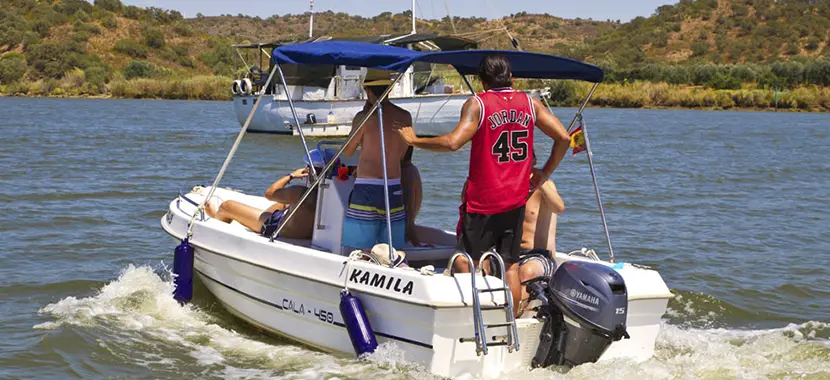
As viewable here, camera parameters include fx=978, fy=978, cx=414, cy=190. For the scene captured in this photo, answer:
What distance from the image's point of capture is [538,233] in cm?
638

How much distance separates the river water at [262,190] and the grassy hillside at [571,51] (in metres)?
28.6

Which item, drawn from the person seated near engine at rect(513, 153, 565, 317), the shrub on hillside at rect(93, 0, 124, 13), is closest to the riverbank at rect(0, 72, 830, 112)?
the shrub on hillside at rect(93, 0, 124, 13)

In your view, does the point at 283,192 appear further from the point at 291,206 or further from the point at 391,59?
the point at 391,59

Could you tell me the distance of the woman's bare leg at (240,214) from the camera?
7.89 m

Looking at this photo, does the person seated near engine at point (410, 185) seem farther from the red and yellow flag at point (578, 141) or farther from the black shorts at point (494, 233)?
the red and yellow flag at point (578, 141)

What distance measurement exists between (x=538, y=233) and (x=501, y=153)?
772mm

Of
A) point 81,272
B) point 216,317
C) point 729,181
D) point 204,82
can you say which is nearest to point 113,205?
point 81,272

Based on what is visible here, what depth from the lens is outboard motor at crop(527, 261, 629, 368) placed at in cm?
570

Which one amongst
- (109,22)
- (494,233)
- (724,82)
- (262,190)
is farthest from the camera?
(109,22)

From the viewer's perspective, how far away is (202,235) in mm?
7594

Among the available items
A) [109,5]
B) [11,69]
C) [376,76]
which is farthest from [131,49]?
[376,76]

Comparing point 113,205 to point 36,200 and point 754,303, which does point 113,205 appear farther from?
point 754,303

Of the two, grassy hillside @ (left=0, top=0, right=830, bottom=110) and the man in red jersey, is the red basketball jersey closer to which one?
the man in red jersey

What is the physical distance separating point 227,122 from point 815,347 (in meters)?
29.9
